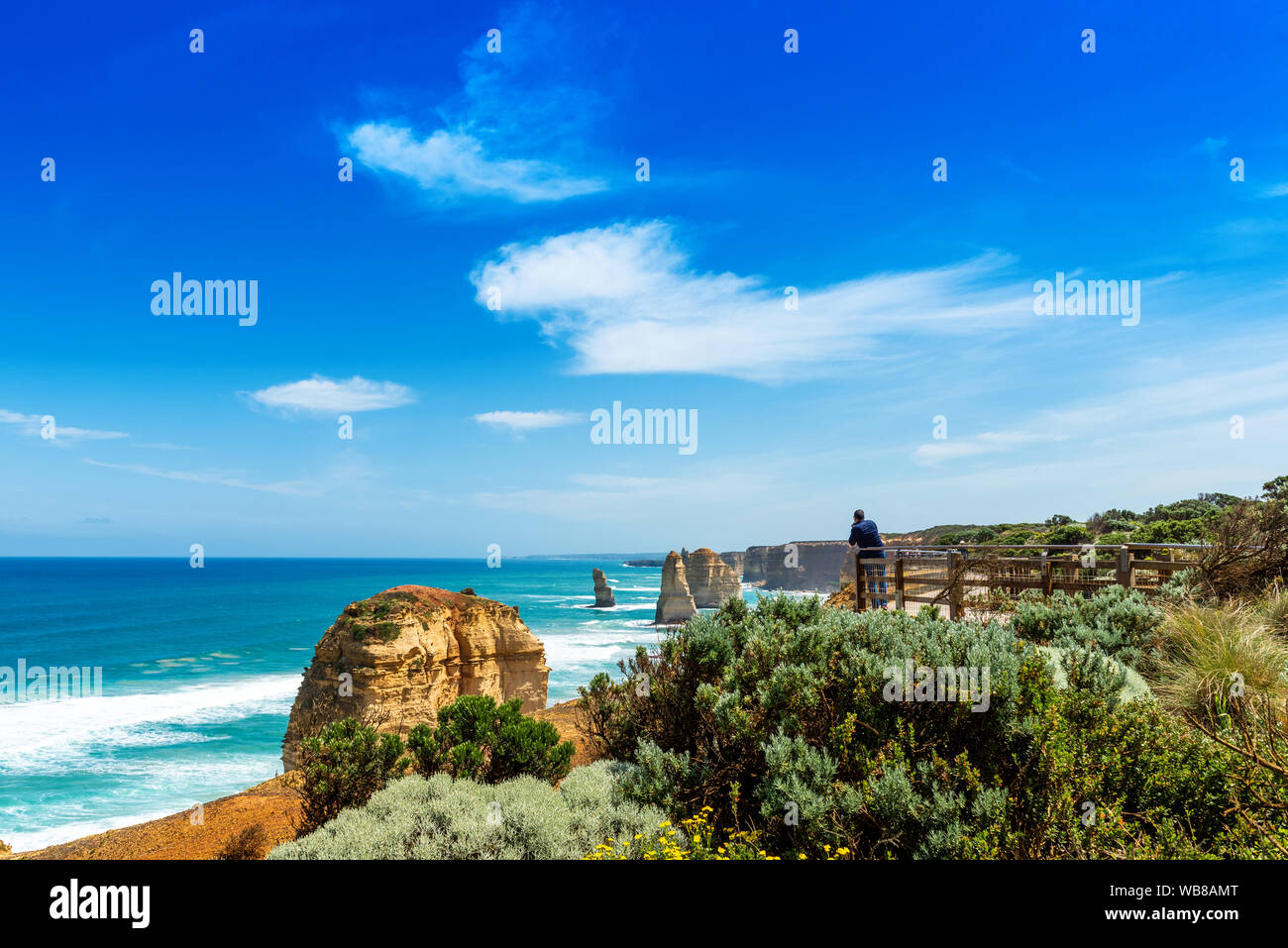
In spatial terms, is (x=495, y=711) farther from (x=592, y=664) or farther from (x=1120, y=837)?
(x=592, y=664)

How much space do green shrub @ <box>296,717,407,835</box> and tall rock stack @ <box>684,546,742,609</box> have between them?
87.0 m

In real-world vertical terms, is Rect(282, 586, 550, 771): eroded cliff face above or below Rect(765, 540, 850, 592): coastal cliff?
above

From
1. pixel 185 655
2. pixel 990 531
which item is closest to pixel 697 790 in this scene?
pixel 990 531

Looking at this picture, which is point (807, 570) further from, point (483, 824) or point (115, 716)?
point (483, 824)

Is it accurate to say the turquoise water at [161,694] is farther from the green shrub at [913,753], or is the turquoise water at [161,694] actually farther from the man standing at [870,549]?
the green shrub at [913,753]

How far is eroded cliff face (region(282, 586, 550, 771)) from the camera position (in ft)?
61.6

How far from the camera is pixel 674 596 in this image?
81062mm

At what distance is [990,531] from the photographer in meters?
46.6

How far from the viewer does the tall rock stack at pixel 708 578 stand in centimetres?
9275

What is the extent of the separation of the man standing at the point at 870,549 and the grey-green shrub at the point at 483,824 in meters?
8.65

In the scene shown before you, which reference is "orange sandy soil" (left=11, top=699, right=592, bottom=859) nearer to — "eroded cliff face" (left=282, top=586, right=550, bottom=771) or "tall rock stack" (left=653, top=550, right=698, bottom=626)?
"eroded cliff face" (left=282, top=586, right=550, bottom=771)

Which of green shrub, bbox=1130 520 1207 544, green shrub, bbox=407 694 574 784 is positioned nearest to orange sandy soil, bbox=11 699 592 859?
green shrub, bbox=407 694 574 784

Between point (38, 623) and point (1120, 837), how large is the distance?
101 metres

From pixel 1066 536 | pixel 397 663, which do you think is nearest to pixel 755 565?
pixel 1066 536
